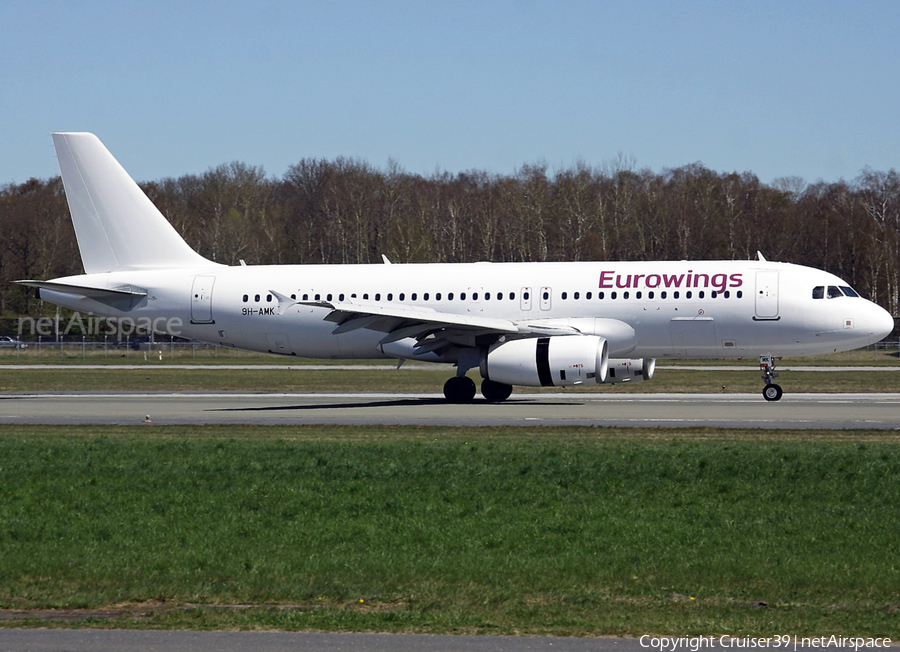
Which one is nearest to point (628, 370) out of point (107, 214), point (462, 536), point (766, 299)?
point (766, 299)

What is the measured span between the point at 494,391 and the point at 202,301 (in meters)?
10.1

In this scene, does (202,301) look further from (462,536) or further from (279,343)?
(462,536)

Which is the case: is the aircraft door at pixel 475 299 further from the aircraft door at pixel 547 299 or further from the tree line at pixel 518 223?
the tree line at pixel 518 223

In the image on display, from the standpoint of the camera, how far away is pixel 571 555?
11570 mm

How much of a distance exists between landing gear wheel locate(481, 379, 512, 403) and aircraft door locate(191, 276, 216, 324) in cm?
932

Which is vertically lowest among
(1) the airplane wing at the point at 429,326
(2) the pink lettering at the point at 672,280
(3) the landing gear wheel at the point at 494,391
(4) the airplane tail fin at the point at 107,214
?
(3) the landing gear wheel at the point at 494,391

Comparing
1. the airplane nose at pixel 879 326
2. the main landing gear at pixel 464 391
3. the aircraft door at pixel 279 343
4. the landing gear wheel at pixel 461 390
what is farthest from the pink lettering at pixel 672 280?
the aircraft door at pixel 279 343

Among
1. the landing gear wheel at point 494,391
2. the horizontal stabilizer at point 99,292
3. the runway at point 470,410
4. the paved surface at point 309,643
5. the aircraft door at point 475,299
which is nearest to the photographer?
the paved surface at point 309,643

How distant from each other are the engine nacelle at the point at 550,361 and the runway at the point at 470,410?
89 cm

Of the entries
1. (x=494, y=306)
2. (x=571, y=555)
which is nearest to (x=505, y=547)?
(x=571, y=555)

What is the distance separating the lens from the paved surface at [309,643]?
326 inches

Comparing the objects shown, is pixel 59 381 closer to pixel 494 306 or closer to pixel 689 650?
pixel 494 306

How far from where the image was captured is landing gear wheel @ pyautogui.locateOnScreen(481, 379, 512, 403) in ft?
109

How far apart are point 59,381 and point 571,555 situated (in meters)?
39.0
